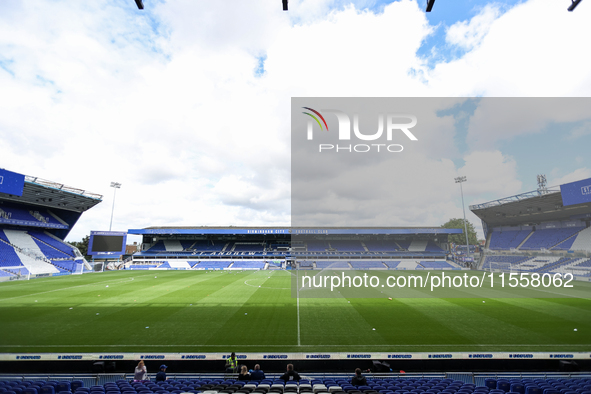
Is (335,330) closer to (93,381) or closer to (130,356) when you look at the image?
(130,356)

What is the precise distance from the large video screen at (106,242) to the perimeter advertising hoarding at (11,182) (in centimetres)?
1651

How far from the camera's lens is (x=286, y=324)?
1504 cm

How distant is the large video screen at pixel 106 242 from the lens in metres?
51.2

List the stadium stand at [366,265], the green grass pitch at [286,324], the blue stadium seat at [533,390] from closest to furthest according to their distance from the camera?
the blue stadium seat at [533,390] → the green grass pitch at [286,324] → the stadium stand at [366,265]

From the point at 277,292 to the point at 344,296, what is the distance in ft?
20.5

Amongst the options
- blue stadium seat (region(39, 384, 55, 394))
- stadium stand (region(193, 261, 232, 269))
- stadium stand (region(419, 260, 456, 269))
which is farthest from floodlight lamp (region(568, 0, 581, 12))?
stadium stand (region(193, 261, 232, 269))

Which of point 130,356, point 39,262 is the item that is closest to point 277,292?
point 130,356

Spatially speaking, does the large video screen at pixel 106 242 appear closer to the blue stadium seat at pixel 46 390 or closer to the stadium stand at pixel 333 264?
the stadium stand at pixel 333 264

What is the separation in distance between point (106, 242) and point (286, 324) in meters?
51.1

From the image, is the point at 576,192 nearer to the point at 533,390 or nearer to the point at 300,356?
the point at 533,390

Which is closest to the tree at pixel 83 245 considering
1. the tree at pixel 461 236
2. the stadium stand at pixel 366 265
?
the stadium stand at pixel 366 265

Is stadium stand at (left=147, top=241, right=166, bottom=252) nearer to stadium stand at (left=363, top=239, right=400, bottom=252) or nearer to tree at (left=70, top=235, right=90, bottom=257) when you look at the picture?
tree at (left=70, top=235, right=90, bottom=257)

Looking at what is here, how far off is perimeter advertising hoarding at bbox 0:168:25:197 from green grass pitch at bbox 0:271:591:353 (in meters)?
20.0

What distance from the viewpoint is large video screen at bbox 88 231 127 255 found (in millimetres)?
51234
